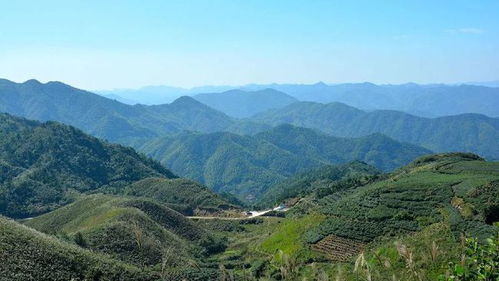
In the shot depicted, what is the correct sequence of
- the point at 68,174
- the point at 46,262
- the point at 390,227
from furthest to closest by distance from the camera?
1. the point at 68,174
2. the point at 390,227
3. the point at 46,262

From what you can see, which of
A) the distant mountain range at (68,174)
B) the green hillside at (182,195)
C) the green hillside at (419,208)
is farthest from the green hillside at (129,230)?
the distant mountain range at (68,174)

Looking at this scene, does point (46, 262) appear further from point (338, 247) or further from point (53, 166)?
point (53, 166)

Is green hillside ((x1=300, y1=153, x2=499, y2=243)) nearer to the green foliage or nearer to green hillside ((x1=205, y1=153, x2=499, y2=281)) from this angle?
green hillside ((x1=205, y1=153, x2=499, y2=281))

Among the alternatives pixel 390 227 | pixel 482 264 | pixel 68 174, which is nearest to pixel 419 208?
pixel 390 227

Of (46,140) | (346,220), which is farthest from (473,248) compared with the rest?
(46,140)

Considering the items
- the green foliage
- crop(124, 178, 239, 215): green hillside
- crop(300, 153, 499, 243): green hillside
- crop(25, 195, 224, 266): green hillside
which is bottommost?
crop(124, 178, 239, 215): green hillside

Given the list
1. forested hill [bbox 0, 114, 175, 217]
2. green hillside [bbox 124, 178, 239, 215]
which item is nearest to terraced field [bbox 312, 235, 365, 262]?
green hillside [bbox 124, 178, 239, 215]

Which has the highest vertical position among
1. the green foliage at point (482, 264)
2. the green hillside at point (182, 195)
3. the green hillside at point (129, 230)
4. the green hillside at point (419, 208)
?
the green foliage at point (482, 264)

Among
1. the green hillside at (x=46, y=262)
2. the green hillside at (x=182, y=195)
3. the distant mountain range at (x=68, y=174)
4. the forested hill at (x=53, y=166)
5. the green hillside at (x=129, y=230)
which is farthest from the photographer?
the forested hill at (x=53, y=166)

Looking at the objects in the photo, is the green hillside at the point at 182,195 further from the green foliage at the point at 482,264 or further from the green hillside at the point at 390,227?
the green foliage at the point at 482,264
